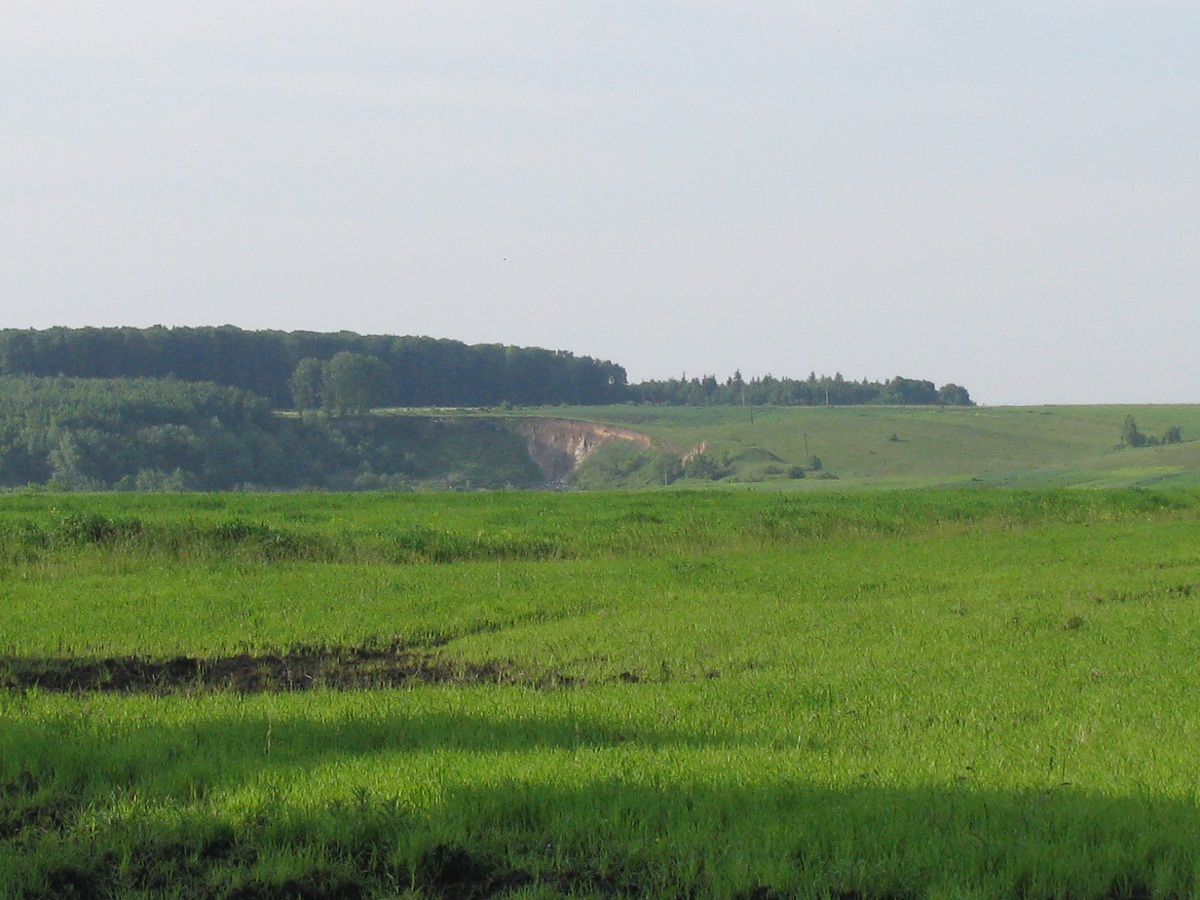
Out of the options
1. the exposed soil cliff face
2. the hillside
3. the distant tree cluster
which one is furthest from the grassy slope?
the exposed soil cliff face

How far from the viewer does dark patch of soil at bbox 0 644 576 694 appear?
517 inches

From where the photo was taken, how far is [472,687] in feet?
41.4

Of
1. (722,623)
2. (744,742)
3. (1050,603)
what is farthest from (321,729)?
(1050,603)

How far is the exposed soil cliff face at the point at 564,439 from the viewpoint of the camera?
115438 mm

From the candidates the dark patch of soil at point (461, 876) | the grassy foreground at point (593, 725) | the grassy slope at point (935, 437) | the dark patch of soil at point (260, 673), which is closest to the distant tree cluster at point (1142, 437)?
the grassy slope at point (935, 437)

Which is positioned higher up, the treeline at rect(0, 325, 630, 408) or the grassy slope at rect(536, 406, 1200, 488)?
the treeline at rect(0, 325, 630, 408)

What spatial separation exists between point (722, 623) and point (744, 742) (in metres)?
7.74

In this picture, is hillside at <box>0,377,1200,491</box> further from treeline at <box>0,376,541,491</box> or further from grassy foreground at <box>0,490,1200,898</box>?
grassy foreground at <box>0,490,1200,898</box>

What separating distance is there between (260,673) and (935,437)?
101m

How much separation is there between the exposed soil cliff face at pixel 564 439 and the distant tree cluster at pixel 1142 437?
41820mm

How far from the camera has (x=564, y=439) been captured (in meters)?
117

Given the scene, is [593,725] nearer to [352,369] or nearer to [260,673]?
[260,673]

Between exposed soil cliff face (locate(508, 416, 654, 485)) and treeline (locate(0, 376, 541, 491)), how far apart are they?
2698mm

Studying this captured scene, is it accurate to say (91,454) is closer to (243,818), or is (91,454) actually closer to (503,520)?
(503,520)
